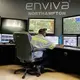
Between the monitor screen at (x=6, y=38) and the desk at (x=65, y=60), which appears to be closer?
the desk at (x=65, y=60)

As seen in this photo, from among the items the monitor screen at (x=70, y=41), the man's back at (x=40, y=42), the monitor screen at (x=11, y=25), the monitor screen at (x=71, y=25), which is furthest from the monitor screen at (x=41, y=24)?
the man's back at (x=40, y=42)

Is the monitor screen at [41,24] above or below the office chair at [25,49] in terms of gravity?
above

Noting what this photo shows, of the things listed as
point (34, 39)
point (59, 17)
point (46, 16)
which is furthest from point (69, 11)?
point (34, 39)

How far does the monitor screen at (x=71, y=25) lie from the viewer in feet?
13.1

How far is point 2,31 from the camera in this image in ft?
15.9

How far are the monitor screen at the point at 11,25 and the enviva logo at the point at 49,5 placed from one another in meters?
0.54

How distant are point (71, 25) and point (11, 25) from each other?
5.69 ft

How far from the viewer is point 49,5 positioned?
5.10m

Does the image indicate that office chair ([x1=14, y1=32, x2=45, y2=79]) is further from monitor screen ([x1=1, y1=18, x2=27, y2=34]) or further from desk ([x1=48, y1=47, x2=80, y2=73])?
monitor screen ([x1=1, y1=18, x2=27, y2=34])

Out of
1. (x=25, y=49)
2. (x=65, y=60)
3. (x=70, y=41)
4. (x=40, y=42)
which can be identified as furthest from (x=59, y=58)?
(x=25, y=49)

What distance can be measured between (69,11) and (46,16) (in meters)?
0.68

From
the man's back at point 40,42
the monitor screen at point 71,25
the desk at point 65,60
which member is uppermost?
the monitor screen at point 71,25

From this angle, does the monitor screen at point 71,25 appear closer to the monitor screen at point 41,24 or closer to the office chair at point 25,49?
the monitor screen at point 41,24

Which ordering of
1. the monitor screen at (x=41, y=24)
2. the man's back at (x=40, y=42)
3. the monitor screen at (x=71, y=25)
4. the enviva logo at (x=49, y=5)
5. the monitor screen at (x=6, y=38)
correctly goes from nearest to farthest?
the man's back at (x=40, y=42) < the monitor screen at (x=71, y=25) < the monitor screen at (x=41, y=24) < the monitor screen at (x=6, y=38) < the enviva logo at (x=49, y=5)
